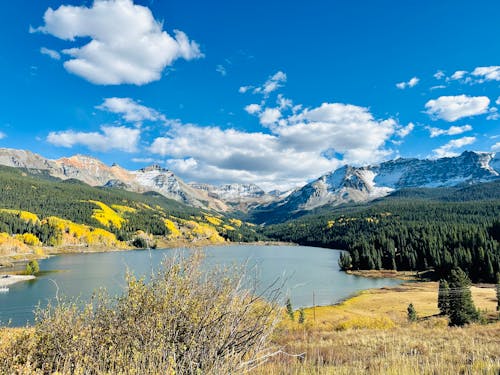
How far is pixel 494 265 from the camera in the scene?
89.2m

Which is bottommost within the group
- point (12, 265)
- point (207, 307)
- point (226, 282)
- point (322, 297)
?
point (322, 297)

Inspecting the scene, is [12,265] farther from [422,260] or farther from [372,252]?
[422,260]

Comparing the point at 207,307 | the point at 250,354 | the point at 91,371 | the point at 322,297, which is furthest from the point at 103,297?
the point at 322,297

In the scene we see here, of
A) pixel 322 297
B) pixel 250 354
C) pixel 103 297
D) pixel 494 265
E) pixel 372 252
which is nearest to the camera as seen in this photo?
pixel 250 354

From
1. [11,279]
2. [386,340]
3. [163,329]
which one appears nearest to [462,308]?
[386,340]

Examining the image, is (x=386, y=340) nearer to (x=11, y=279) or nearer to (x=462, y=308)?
(x=462, y=308)

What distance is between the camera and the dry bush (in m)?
5.89

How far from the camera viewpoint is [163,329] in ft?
20.9

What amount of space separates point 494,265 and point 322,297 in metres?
55.3

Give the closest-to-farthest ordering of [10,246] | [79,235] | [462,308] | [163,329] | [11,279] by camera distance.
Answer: [163,329] < [462,308] < [11,279] < [10,246] < [79,235]

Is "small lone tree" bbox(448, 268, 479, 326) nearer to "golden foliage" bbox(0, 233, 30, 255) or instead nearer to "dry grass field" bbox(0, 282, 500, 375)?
"dry grass field" bbox(0, 282, 500, 375)

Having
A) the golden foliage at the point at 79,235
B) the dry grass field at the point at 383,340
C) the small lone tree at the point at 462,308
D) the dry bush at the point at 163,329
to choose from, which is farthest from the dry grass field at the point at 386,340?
the golden foliage at the point at 79,235

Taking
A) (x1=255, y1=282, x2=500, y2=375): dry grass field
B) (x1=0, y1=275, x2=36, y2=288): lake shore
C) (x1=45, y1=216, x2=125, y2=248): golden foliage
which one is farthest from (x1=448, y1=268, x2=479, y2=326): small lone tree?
(x1=45, y1=216, x2=125, y2=248): golden foliage

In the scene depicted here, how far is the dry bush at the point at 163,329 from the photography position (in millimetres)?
5895
